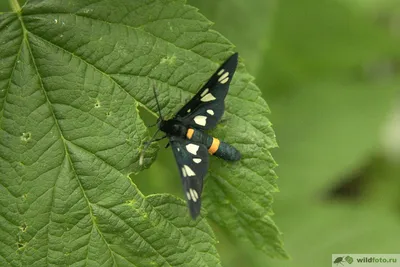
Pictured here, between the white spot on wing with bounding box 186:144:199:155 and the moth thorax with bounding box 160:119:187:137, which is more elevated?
the moth thorax with bounding box 160:119:187:137

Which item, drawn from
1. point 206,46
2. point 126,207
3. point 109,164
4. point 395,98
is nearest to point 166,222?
point 126,207

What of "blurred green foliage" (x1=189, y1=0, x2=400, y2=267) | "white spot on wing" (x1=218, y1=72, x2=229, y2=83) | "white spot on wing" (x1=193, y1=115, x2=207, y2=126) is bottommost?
"white spot on wing" (x1=193, y1=115, x2=207, y2=126)

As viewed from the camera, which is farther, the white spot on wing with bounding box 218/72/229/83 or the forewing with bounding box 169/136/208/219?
the white spot on wing with bounding box 218/72/229/83

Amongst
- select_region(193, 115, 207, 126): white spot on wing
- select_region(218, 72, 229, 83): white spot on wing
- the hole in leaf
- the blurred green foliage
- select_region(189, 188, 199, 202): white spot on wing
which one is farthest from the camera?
the blurred green foliage

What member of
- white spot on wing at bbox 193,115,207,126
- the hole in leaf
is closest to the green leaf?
the hole in leaf

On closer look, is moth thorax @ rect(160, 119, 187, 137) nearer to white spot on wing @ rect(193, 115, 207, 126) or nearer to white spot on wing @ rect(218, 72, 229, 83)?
white spot on wing @ rect(193, 115, 207, 126)

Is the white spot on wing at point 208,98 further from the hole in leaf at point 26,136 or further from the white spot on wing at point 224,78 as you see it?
the hole in leaf at point 26,136

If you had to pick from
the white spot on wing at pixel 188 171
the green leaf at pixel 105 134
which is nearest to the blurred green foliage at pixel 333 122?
the green leaf at pixel 105 134

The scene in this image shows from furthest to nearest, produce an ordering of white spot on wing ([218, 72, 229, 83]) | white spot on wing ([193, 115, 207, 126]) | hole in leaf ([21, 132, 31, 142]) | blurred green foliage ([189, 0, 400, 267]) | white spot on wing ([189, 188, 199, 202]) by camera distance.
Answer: blurred green foliage ([189, 0, 400, 267]), white spot on wing ([193, 115, 207, 126]), white spot on wing ([218, 72, 229, 83]), hole in leaf ([21, 132, 31, 142]), white spot on wing ([189, 188, 199, 202])
